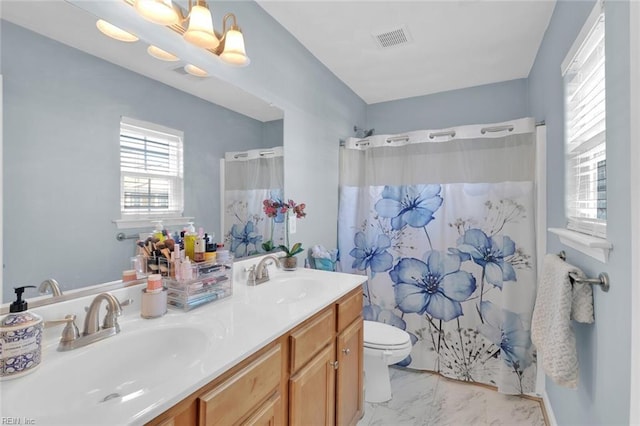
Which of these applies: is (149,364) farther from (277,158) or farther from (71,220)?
(277,158)

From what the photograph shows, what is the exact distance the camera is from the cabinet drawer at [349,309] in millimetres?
1514

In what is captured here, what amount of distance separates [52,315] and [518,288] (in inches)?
102

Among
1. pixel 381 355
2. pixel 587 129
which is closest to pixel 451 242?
pixel 381 355

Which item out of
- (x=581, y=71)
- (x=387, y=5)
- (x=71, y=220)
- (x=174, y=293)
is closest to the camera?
(x=71, y=220)

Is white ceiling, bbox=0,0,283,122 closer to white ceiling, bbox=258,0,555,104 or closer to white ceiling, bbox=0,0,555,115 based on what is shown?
white ceiling, bbox=0,0,555,115

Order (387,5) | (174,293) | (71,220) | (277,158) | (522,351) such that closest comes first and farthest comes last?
(71,220), (174,293), (387,5), (277,158), (522,351)

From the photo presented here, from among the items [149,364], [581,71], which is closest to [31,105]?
[149,364]

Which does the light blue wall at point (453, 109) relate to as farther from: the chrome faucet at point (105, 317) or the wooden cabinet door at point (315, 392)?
the chrome faucet at point (105, 317)

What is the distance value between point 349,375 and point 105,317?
121 cm

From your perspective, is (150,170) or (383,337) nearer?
(150,170)

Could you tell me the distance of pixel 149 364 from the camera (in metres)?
0.93

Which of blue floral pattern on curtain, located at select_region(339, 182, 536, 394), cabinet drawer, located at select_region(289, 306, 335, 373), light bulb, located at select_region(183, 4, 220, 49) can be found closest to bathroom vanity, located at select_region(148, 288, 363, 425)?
cabinet drawer, located at select_region(289, 306, 335, 373)

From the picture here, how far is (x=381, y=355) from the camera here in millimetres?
1930

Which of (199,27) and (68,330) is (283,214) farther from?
(68,330)
